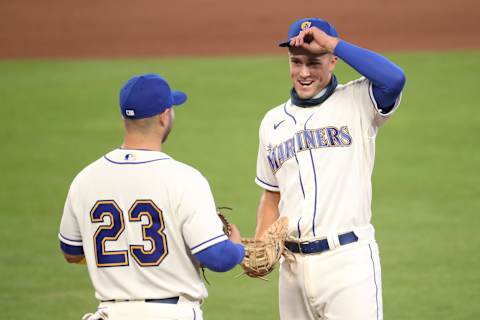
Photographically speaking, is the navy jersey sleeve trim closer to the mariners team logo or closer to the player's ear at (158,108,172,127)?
the player's ear at (158,108,172,127)

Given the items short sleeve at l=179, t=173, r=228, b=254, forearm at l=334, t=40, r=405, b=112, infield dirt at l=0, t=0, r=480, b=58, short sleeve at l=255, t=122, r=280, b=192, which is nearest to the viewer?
short sleeve at l=179, t=173, r=228, b=254

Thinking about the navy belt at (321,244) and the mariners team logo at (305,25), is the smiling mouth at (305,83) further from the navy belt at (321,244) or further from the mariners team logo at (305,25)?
the navy belt at (321,244)

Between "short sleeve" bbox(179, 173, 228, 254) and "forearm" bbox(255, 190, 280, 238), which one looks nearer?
"short sleeve" bbox(179, 173, 228, 254)

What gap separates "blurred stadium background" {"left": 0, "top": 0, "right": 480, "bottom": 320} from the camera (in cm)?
767

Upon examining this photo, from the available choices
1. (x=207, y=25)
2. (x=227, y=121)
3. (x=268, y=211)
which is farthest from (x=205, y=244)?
(x=207, y=25)

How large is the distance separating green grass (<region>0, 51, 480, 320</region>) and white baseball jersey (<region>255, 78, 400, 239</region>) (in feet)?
8.01

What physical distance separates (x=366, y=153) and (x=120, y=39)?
15999mm

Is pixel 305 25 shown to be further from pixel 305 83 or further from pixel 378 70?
pixel 378 70

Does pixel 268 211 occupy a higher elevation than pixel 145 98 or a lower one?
lower

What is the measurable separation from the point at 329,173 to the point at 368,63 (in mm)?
596

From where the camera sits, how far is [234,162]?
11.7m

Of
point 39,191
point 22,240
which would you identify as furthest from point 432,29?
point 22,240

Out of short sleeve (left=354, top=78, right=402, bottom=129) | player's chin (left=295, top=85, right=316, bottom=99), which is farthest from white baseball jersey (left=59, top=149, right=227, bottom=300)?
short sleeve (left=354, top=78, right=402, bottom=129)

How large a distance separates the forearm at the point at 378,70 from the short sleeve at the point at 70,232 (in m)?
1.54
